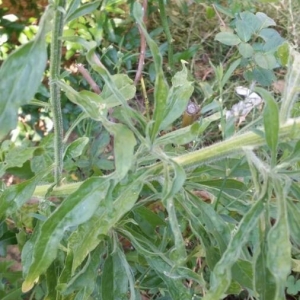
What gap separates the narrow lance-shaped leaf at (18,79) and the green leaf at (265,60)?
821 millimetres

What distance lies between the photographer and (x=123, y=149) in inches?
24.8

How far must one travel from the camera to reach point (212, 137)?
2.11 metres

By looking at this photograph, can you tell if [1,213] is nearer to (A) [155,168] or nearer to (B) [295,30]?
(A) [155,168]

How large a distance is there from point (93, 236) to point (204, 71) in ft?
5.29

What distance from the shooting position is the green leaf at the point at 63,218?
0.68 m

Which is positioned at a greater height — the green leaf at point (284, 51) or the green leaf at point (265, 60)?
the green leaf at point (284, 51)

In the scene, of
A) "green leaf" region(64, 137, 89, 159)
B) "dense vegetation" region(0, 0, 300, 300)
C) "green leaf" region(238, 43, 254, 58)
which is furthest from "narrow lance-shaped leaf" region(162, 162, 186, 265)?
"green leaf" region(238, 43, 254, 58)

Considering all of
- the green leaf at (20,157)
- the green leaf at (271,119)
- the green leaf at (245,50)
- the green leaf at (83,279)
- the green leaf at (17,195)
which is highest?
the green leaf at (271,119)

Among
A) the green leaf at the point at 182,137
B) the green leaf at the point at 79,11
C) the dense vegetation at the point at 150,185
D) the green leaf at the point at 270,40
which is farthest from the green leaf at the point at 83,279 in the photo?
the green leaf at the point at 270,40

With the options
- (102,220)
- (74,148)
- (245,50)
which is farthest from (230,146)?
(245,50)

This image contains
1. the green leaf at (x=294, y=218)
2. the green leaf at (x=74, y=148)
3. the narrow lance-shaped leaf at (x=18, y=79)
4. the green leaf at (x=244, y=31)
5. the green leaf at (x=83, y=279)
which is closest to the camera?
the narrow lance-shaped leaf at (x=18, y=79)

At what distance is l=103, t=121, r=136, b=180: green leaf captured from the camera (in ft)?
2.04

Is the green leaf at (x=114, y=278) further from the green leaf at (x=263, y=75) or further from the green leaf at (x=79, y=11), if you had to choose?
the green leaf at (x=263, y=75)

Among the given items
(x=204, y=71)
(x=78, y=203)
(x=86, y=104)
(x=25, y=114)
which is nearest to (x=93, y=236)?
(x=78, y=203)
